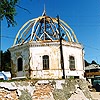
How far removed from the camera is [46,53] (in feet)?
87.3

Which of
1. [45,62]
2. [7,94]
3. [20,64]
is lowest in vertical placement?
[7,94]

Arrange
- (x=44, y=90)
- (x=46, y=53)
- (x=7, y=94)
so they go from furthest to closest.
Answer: (x=46, y=53)
(x=44, y=90)
(x=7, y=94)

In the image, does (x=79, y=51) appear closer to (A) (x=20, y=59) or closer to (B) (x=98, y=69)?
(A) (x=20, y=59)

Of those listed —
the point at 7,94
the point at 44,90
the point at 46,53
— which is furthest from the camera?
the point at 46,53

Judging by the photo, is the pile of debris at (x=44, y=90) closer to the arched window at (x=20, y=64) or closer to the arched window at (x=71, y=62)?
the arched window at (x=71, y=62)

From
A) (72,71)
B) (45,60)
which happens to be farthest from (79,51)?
(45,60)

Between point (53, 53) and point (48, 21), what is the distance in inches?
180

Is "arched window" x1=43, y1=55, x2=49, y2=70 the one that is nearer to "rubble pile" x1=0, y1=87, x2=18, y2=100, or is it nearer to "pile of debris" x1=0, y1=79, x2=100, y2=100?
"pile of debris" x1=0, y1=79, x2=100, y2=100

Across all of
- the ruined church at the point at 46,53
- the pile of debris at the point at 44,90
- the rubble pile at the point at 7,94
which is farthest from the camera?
the ruined church at the point at 46,53

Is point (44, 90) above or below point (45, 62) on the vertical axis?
below

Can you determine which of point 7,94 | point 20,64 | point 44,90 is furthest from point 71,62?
point 7,94

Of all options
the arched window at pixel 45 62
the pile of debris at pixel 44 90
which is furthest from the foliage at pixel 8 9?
the arched window at pixel 45 62

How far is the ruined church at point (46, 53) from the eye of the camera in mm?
26547

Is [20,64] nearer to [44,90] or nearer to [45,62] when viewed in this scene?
[45,62]
